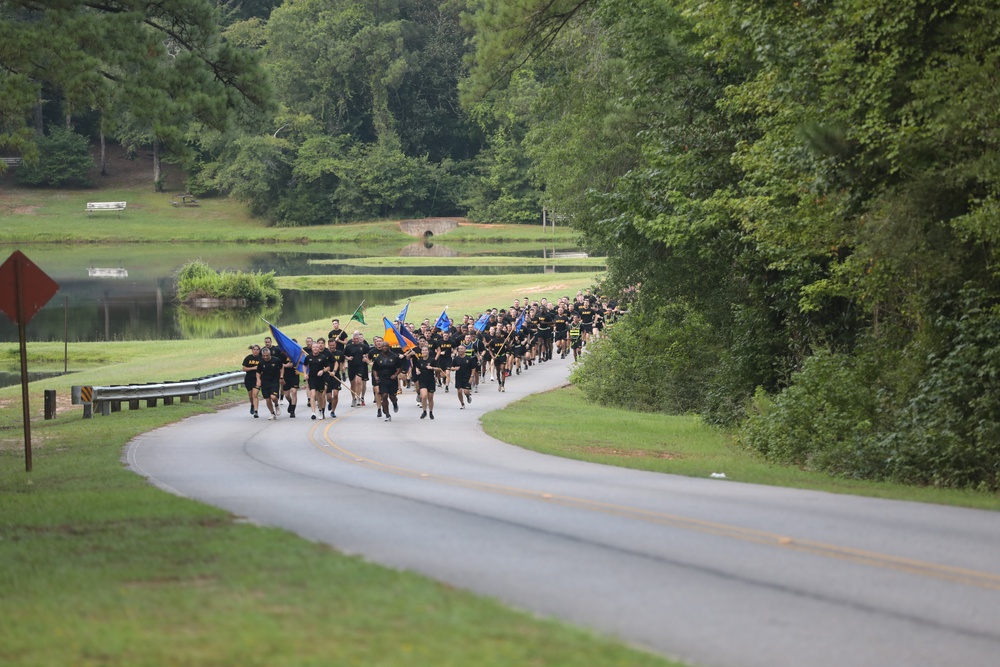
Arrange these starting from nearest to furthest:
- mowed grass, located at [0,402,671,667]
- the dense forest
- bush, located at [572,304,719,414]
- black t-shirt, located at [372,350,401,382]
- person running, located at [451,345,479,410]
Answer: mowed grass, located at [0,402,671,667], the dense forest, black t-shirt, located at [372,350,401,382], person running, located at [451,345,479,410], bush, located at [572,304,719,414]

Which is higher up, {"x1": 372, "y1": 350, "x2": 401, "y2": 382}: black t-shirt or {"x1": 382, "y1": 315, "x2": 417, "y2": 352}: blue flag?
{"x1": 382, "y1": 315, "x2": 417, "y2": 352}: blue flag

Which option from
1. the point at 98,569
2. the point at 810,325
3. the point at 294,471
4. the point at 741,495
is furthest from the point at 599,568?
the point at 810,325

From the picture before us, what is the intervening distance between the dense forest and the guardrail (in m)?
6.89

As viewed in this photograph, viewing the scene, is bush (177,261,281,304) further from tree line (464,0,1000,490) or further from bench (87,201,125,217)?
bench (87,201,125,217)

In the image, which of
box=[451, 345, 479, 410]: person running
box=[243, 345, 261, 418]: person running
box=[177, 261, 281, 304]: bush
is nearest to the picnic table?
box=[177, 261, 281, 304]: bush

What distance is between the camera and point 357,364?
30.6 meters

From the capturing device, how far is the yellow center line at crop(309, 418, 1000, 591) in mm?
9961

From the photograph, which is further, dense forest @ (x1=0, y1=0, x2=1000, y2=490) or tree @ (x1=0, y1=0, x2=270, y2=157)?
tree @ (x1=0, y1=0, x2=270, y2=157)

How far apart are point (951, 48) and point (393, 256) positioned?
8635 centimetres

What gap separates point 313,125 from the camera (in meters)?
123

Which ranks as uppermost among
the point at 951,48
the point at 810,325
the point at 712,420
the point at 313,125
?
the point at 313,125

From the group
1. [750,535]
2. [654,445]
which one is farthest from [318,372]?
[750,535]

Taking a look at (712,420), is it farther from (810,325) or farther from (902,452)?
(902,452)

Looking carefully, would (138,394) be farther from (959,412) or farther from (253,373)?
(959,412)
